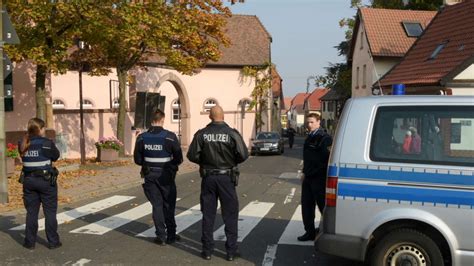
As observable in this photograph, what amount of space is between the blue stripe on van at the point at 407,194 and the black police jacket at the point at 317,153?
1.71m

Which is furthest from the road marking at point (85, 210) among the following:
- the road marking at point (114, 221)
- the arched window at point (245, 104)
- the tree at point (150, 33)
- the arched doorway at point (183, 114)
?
the arched window at point (245, 104)

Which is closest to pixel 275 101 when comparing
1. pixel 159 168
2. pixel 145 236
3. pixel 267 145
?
pixel 267 145

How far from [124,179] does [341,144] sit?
10.4m

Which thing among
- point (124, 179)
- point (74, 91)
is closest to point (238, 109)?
point (74, 91)

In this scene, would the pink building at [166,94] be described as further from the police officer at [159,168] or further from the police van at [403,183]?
the police van at [403,183]

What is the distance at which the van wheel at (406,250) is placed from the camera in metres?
4.74

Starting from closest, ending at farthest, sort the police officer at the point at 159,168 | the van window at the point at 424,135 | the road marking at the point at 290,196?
the van window at the point at 424,135
the police officer at the point at 159,168
the road marking at the point at 290,196

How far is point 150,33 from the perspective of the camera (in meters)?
17.7

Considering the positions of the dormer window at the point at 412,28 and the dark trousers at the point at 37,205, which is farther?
the dormer window at the point at 412,28

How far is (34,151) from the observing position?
657 centimetres

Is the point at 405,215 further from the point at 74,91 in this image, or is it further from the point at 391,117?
the point at 74,91

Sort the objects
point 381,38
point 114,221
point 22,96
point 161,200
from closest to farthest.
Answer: point 161,200
point 114,221
point 22,96
point 381,38

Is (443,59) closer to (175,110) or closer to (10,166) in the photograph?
(10,166)

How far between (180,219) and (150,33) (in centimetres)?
1035
